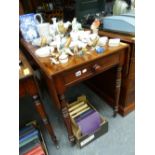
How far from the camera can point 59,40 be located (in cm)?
100

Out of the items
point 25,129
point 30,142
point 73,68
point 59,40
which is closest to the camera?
point 73,68

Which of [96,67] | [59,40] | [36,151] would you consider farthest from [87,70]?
[36,151]

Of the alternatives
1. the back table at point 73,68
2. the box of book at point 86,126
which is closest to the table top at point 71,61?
the back table at point 73,68

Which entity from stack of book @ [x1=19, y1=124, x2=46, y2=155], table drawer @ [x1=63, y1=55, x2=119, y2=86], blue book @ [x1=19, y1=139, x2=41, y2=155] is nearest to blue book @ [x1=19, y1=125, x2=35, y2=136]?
stack of book @ [x1=19, y1=124, x2=46, y2=155]

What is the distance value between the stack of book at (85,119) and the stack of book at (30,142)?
0.30 meters

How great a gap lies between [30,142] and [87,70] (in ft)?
2.22

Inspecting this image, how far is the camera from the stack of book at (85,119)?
117 cm

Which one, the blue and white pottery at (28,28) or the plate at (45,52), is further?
the blue and white pottery at (28,28)

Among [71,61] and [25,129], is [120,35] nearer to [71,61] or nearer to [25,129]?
[71,61]

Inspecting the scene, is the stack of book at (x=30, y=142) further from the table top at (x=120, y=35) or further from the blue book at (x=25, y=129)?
the table top at (x=120, y=35)

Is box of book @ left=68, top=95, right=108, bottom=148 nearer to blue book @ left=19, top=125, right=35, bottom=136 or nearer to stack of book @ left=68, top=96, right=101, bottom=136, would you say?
stack of book @ left=68, top=96, right=101, bottom=136

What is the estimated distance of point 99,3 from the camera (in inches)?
64.7

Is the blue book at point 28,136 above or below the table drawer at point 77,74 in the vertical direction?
below
